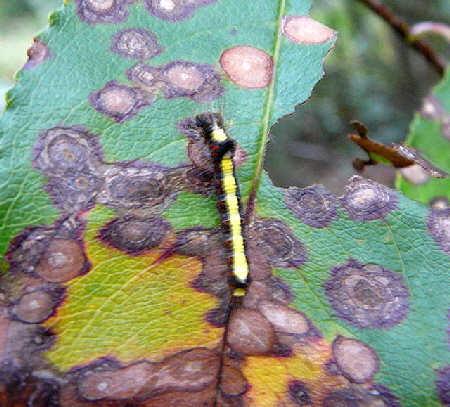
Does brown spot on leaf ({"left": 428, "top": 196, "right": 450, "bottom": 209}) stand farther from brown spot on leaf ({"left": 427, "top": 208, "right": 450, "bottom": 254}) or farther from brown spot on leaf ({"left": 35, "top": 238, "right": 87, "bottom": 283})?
brown spot on leaf ({"left": 35, "top": 238, "right": 87, "bottom": 283})

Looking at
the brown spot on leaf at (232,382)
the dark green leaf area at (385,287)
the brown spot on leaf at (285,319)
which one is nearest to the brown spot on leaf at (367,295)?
the dark green leaf area at (385,287)

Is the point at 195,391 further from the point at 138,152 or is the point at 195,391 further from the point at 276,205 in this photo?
the point at 138,152

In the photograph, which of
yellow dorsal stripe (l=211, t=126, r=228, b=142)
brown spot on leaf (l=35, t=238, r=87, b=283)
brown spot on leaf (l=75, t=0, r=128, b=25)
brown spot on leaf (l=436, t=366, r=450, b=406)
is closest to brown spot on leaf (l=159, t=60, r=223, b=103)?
yellow dorsal stripe (l=211, t=126, r=228, b=142)

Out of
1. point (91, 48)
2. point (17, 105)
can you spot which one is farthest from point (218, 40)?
point (17, 105)

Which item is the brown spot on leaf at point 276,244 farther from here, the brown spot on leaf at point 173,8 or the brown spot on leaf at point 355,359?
the brown spot on leaf at point 173,8

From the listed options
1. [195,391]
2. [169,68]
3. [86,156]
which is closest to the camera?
[195,391]
